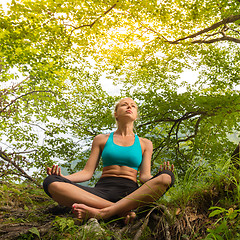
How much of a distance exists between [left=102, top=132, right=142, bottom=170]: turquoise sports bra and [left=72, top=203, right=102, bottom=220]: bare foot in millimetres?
815

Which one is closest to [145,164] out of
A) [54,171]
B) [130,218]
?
[130,218]

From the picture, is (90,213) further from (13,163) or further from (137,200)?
(13,163)

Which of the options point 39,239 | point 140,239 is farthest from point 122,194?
point 39,239

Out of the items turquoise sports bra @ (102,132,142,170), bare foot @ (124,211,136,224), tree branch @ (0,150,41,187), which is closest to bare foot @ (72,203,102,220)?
bare foot @ (124,211,136,224)

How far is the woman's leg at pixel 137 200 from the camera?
83.4 inches

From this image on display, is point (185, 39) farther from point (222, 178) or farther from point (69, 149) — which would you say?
point (222, 178)

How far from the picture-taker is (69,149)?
6.60 meters

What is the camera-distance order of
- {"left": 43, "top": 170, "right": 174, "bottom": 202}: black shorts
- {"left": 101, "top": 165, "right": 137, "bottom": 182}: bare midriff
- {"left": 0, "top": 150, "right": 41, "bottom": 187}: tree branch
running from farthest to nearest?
{"left": 0, "top": 150, "right": 41, "bottom": 187}: tree branch < {"left": 101, "top": 165, "right": 137, "bottom": 182}: bare midriff < {"left": 43, "top": 170, "right": 174, "bottom": 202}: black shorts

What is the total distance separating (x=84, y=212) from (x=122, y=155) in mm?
934

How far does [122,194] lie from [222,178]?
1107 millimetres

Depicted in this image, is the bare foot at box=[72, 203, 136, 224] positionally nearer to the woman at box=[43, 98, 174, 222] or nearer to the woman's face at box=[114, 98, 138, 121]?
the woman at box=[43, 98, 174, 222]

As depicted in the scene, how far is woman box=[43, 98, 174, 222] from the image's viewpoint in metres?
2.18

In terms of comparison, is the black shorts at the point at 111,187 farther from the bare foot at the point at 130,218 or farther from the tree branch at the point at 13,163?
the tree branch at the point at 13,163

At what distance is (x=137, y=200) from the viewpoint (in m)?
2.18
